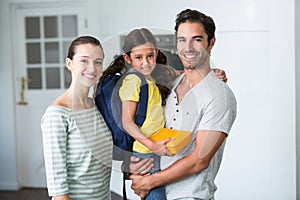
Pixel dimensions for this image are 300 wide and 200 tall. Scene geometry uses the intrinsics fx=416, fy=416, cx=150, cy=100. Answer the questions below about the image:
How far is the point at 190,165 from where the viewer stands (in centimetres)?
152

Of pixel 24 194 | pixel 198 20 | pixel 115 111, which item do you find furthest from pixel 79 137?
pixel 24 194

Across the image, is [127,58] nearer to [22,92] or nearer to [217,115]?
[217,115]

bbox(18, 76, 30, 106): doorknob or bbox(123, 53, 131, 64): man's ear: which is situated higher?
bbox(123, 53, 131, 64): man's ear

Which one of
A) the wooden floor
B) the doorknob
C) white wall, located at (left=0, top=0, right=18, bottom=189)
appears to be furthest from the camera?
the doorknob

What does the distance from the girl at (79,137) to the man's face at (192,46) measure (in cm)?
30

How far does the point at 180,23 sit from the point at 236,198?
2.57 ft

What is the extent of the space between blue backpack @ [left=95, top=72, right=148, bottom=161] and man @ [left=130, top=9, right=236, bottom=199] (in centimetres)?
8

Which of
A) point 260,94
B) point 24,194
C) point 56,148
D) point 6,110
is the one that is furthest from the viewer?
Answer: point 6,110

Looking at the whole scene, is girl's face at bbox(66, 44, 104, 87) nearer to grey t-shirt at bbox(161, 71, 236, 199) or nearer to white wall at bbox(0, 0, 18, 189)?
grey t-shirt at bbox(161, 71, 236, 199)

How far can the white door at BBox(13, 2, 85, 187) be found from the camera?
254 centimetres

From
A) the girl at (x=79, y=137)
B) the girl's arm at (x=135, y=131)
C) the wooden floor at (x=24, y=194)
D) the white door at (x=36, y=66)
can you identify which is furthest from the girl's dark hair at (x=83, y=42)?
the wooden floor at (x=24, y=194)

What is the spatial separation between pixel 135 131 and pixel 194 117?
0.73 feet

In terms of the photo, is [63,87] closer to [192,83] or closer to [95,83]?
[95,83]

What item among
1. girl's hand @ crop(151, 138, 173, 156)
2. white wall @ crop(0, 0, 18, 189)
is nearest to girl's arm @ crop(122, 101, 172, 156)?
girl's hand @ crop(151, 138, 173, 156)
